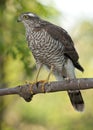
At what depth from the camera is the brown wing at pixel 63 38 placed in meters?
7.11

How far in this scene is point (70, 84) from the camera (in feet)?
17.8

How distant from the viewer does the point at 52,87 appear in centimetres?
567

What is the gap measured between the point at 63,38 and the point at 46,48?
22 centimetres

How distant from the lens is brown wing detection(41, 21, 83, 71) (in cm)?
711

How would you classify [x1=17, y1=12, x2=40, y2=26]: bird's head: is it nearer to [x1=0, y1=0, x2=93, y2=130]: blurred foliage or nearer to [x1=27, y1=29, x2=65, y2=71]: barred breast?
[x1=27, y1=29, x2=65, y2=71]: barred breast

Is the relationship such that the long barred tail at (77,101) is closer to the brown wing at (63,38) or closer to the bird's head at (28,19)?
the brown wing at (63,38)

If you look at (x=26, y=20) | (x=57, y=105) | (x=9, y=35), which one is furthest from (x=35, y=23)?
(x=57, y=105)

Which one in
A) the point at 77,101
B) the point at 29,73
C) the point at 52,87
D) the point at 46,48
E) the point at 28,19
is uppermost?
the point at 52,87

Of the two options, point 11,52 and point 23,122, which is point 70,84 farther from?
point 23,122

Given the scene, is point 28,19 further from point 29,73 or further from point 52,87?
point 29,73

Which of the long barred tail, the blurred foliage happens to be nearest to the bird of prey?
the long barred tail

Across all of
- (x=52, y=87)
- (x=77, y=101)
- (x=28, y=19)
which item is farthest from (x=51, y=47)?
(x=52, y=87)

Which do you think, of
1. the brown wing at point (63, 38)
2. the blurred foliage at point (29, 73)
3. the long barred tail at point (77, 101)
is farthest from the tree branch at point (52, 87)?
the blurred foliage at point (29, 73)

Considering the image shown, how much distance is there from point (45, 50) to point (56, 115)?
7.79m
